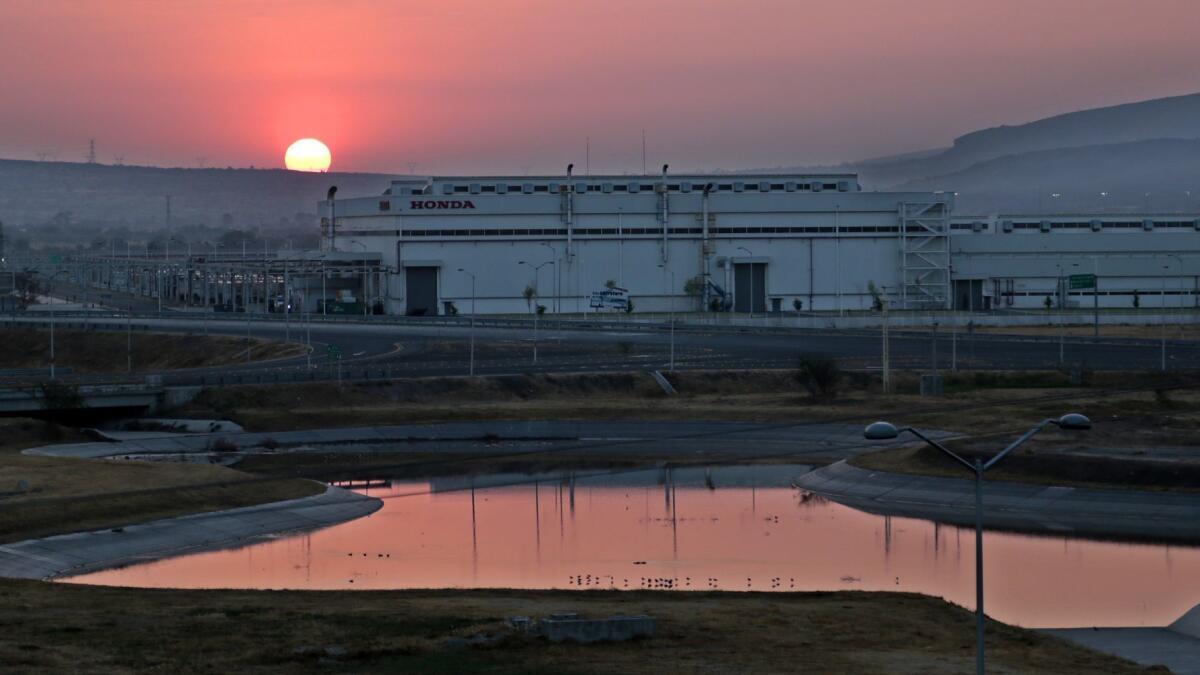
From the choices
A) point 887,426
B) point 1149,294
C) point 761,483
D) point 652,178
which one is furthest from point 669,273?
point 887,426

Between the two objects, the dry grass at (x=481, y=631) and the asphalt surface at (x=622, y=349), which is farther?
the asphalt surface at (x=622, y=349)

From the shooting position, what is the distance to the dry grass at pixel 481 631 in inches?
1492

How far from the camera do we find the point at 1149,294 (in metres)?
188

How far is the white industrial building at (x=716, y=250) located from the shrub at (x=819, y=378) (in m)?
70.1

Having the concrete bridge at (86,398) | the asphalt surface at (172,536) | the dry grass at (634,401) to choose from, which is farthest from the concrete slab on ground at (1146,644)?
the concrete bridge at (86,398)

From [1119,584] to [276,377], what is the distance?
206ft

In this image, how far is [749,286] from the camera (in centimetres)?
18262

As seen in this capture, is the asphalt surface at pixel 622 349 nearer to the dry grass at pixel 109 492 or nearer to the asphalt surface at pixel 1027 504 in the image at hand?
the dry grass at pixel 109 492

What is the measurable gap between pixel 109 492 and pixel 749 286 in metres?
121

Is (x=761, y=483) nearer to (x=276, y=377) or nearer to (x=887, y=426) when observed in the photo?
(x=276, y=377)

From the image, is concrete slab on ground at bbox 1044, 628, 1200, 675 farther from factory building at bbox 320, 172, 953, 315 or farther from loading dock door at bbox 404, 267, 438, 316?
loading dock door at bbox 404, 267, 438, 316

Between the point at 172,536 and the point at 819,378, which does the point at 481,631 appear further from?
the point at 819,378

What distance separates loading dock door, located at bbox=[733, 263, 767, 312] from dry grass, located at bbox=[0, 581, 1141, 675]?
134 m

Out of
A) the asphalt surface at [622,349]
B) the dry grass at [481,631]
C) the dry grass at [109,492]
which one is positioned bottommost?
the dry grass at [481,631]
